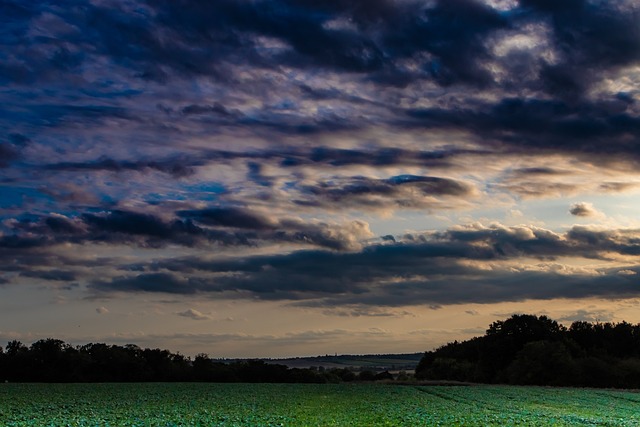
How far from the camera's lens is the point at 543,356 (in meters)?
106

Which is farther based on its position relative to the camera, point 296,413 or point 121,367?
point 121,367

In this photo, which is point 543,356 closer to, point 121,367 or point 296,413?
point 121,367

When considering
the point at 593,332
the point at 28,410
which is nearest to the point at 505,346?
the point at 593,332

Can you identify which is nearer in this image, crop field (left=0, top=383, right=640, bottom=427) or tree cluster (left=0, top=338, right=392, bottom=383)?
crop field (left=0, top=383, right=640, bottom=427)

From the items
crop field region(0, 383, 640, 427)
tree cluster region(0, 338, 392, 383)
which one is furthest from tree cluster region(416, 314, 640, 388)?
crop field region(0, 383, 640, 427)

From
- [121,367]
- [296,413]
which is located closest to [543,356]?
[121,367]

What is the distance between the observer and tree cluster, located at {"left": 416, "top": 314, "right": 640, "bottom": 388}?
105 metres

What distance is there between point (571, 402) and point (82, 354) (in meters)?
73.8

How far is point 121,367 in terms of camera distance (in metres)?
108

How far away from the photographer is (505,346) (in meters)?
122

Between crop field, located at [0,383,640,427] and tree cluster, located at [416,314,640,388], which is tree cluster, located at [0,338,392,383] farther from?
crop field, located at [0,383,640,427]

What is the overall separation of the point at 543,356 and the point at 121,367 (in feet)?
209

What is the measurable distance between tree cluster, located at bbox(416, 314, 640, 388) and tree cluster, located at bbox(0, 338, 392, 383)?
27.3 m

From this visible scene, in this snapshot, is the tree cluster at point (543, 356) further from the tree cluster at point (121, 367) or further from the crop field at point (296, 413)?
the crop field at point (296, 413)
